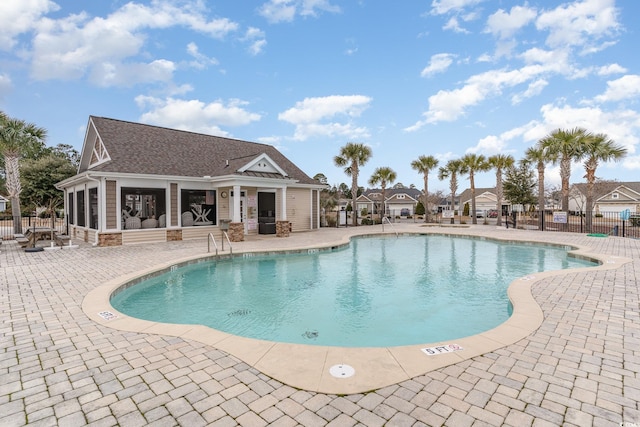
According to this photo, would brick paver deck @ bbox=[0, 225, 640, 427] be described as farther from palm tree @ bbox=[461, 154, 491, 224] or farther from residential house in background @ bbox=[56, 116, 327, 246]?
palm tree @ bbox=[461, 154, 491, 224]

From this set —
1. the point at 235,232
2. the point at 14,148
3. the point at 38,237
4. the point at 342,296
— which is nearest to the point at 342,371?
the point at 342,296

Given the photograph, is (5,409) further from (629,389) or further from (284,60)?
(284,60)

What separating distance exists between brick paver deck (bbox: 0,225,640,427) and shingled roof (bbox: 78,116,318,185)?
10.1m

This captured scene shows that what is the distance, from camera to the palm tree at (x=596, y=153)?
58.0ft

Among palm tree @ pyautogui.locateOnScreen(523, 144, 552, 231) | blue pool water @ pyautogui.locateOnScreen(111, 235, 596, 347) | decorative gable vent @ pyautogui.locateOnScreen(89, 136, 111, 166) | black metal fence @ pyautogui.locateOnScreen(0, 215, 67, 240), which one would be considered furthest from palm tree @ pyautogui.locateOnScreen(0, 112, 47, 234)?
palm tree @ pyautogui.locateOnScreen(523, 144, 552, 231)

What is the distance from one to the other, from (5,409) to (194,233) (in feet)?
42.0

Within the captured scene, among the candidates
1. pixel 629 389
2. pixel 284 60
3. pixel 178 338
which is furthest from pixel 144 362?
pixel 284 60

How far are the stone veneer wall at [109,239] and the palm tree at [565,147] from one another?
24.1 metres

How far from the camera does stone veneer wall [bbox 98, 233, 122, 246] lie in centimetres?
1238

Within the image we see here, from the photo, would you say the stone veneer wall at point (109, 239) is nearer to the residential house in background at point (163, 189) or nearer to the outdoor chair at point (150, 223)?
the residential house in background at point (163, 189)

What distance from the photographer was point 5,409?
8.20 ft

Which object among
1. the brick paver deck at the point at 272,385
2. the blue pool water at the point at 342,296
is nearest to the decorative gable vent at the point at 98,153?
the blue pool water at the point at 342,296

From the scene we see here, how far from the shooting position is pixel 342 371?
304cm

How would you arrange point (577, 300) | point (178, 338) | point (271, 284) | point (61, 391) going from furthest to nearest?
point (271, 284)
point (577, 300)
point (178, 338)
point (61, 391)
